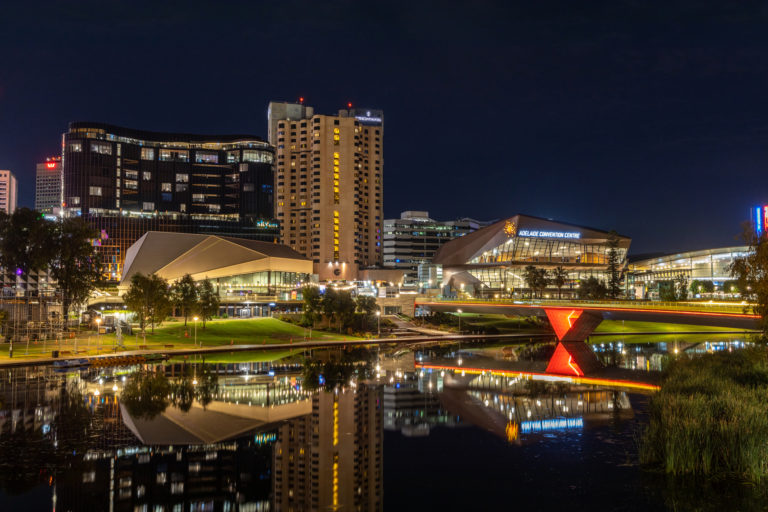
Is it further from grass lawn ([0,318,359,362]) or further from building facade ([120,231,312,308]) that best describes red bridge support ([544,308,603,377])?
building facade ([120,231,312,308])

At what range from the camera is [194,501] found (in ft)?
91.2

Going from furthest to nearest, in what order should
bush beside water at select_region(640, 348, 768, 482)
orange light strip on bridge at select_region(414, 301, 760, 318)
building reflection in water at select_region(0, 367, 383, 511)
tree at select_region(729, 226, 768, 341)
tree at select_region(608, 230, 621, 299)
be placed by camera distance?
1. tree at select_region(608, 230, 621, 299)
2. orange light strip on bridge at select_region(414, 301, 760, 318)
3. tree at select_region(729, 226, 768, 341)
4. bush beside water at select_region(640, 348, 768, 482)
5. building reflection in water at select_region(0, 367, 383, 511)

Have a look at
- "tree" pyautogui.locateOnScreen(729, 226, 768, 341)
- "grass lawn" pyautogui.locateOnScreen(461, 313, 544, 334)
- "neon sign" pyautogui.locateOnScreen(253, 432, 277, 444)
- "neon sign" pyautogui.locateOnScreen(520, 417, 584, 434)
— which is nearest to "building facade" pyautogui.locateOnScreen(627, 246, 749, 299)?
"grass lawn" pyautogui.locateOnScreen(461, 313, 544, 334)

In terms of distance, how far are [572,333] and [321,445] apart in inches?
3187

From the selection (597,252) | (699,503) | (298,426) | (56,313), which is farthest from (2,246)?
(597,252)

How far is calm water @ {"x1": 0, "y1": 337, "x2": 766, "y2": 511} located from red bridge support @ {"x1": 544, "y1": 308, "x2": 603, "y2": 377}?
66.9 ft

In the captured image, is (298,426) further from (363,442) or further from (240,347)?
(240,347)

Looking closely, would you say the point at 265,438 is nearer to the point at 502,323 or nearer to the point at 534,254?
the point at 502,323

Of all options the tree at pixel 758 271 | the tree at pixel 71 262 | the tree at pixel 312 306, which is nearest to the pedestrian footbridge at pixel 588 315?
the tree at pixel 758 271

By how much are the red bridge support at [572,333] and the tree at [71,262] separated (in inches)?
2801

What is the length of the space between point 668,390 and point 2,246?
9459cm

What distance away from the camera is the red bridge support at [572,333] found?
82.4 m

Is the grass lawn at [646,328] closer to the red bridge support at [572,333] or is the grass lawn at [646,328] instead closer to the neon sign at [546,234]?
the red bridge support at [572,333]

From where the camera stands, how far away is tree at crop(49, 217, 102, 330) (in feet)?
317
